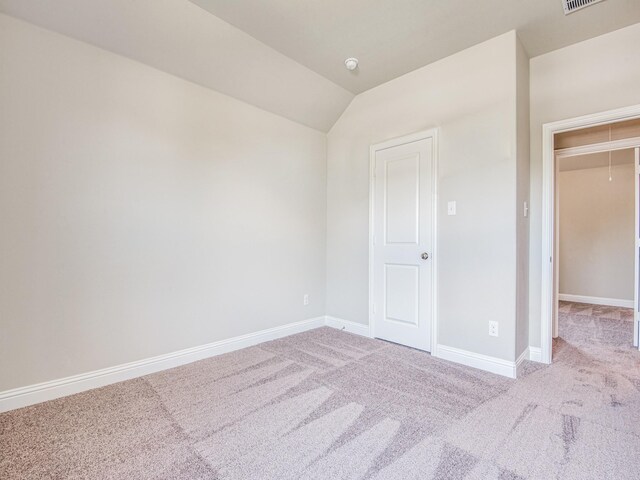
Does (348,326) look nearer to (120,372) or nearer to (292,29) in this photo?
(120,372)

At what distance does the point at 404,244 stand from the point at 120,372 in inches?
102

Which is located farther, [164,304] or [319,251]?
[319,251]

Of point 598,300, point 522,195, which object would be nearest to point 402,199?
point 522,195

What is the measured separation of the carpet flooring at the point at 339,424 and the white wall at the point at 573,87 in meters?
0.93

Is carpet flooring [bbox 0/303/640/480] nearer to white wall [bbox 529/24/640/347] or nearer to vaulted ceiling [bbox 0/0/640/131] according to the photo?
white wall [bbox 529/24/640/347]

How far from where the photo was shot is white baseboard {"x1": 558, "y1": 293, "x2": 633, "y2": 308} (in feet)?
16.4

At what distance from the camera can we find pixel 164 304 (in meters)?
2.54

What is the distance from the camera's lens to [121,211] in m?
2.33

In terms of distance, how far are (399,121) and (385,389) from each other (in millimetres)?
2448

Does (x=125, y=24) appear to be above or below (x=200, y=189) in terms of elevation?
above

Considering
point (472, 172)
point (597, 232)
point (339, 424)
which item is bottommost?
point (339, 424)

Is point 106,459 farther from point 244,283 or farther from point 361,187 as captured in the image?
point 361,187

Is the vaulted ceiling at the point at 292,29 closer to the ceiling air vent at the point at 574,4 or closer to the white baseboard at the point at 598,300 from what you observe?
the ceiling air vent at the point at 574,4

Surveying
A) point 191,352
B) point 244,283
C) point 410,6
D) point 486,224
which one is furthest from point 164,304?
point 410,6
